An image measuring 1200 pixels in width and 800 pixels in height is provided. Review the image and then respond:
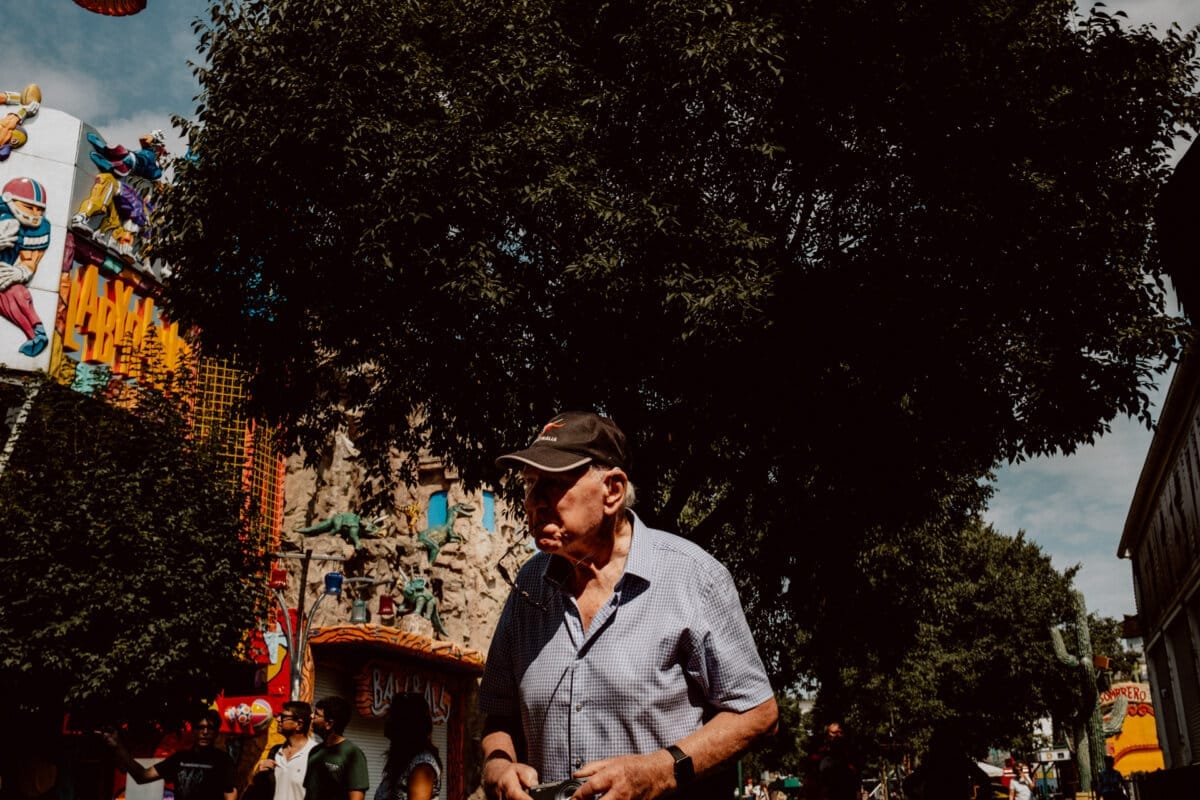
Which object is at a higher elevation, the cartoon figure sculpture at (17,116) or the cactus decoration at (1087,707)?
the cartoon figure sculpture at (17,116)

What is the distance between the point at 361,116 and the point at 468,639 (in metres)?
32.8

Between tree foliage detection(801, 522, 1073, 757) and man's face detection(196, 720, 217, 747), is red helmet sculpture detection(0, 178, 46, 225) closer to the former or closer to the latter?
man's face detection(196, 720, 217, 747)

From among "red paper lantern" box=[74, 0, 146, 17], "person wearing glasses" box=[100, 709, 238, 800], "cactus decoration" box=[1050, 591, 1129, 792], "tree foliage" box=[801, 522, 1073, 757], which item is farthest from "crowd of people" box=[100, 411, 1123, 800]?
"tree foliage" box=[801, 522, 1073, 757]

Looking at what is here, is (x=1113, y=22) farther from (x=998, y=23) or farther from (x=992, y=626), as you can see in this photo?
(x=992, y=626)

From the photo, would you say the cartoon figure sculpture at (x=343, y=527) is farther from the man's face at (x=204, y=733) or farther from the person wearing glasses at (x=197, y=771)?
the person wearing glasses at (x=197, y=771)

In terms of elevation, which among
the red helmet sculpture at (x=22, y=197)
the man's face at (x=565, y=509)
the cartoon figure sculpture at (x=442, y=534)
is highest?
the red helmet sculpture at (x=22, y=197)

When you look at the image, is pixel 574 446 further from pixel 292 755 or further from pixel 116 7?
pixel 116 7

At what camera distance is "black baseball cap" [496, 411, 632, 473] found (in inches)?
99.6

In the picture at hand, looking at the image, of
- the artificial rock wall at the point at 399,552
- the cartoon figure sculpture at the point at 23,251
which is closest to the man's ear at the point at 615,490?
the cartoon figure sculpture at the point at 23,251

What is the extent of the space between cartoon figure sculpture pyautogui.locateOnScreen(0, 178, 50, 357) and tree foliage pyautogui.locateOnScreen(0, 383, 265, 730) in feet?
24.8

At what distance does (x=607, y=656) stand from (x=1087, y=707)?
29633 mm

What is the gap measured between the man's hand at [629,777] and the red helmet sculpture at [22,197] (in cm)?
2911

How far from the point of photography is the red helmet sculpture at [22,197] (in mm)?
26969

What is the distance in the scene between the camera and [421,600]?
3616 centimetres
